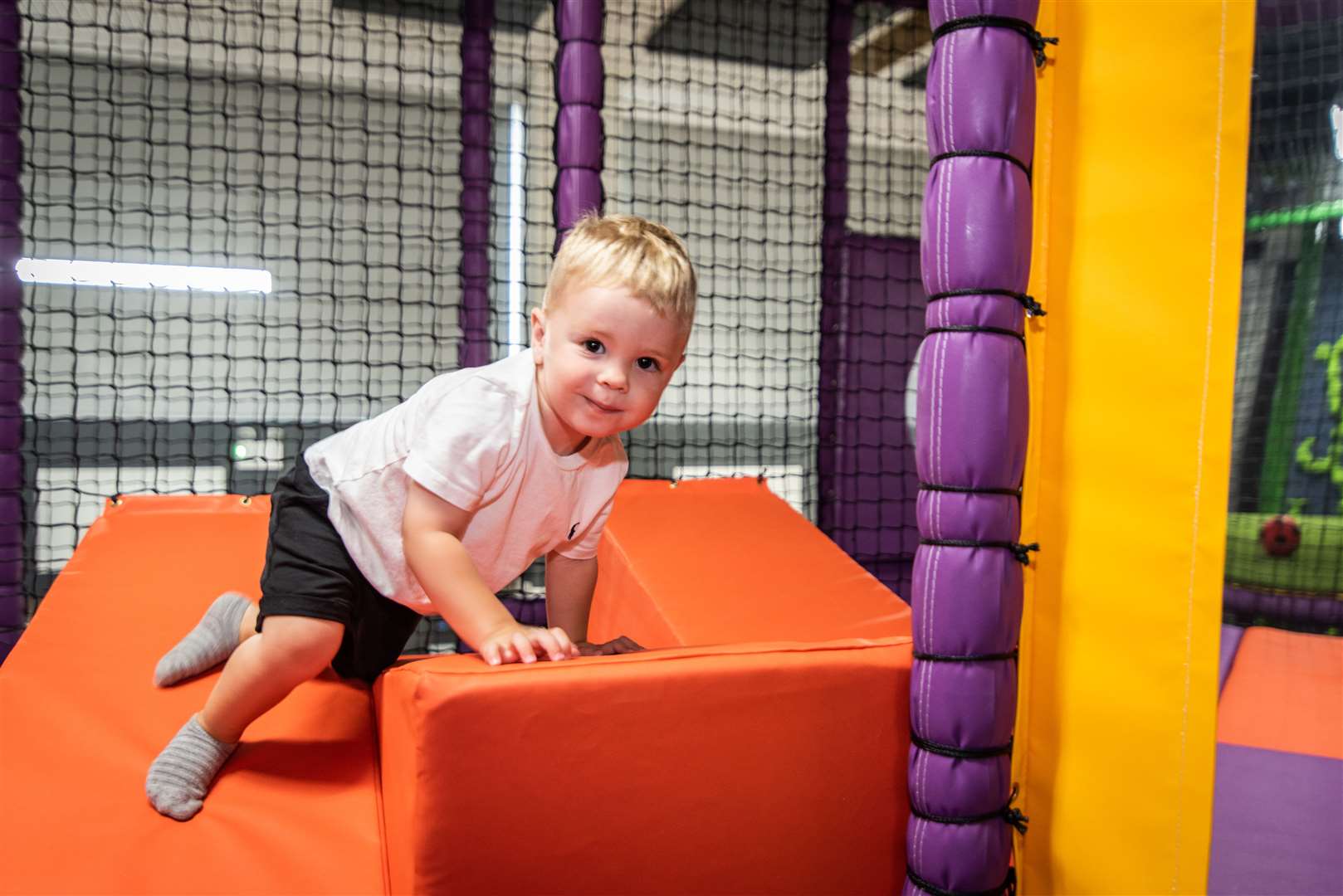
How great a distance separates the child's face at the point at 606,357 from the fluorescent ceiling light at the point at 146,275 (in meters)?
2.83

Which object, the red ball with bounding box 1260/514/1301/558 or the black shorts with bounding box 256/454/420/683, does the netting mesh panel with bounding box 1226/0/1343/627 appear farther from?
the black shorts with bounding box 256/454/420/683

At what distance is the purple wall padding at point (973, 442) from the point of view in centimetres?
82

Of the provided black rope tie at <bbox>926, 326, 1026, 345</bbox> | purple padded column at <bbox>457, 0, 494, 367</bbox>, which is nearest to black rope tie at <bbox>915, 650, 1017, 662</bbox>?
black rope tie at <bbox>926, 326, 1026, 345</bbox>

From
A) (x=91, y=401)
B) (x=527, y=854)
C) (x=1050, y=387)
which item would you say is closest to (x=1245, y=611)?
(x=1050, y=387)

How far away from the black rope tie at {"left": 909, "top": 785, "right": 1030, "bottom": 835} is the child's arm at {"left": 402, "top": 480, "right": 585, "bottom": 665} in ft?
1.18

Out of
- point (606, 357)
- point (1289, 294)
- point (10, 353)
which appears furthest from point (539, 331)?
point (10, 353)

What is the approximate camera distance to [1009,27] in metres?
0.82

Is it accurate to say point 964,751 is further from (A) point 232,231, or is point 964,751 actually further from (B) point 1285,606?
(A) point 232,231

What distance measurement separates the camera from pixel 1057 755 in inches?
34.5

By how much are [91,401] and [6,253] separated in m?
1.64

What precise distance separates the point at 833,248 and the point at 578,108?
100cm

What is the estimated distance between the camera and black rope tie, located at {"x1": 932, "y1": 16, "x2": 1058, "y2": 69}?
2.70 ft

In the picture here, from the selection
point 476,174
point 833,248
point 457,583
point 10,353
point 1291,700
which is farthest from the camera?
point 833,248

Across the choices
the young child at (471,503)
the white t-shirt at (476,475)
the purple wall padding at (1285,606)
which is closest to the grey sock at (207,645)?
the young child at (471,503)
